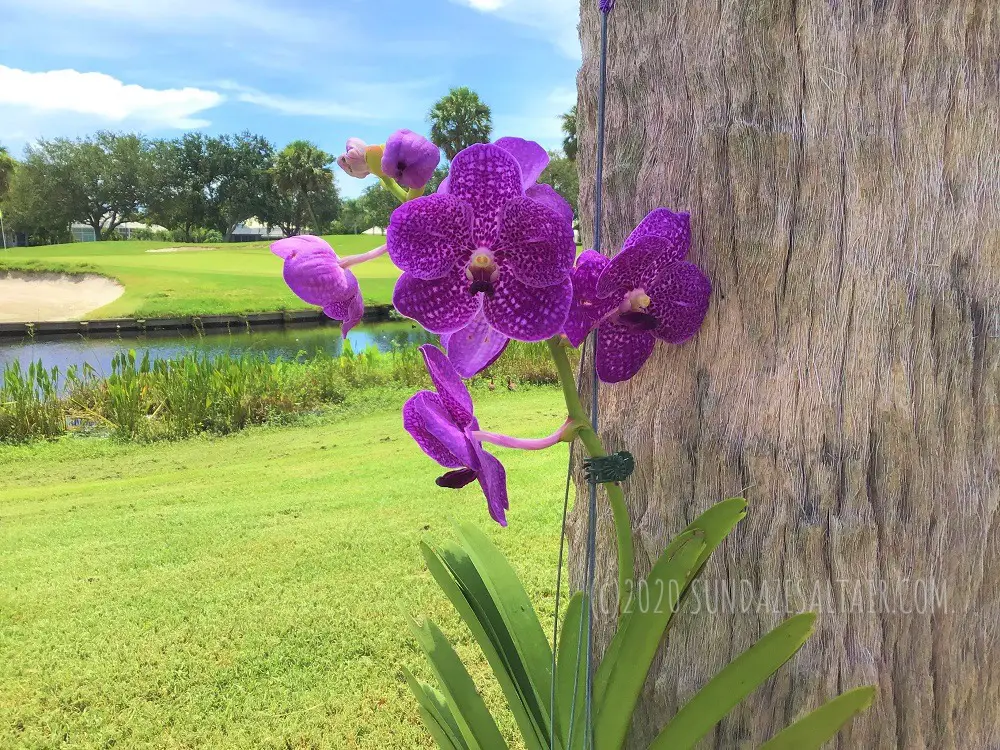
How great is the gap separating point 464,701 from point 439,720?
12cm

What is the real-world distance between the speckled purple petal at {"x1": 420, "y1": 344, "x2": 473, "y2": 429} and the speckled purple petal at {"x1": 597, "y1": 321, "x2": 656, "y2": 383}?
0.67ft

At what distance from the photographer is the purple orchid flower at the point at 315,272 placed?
73 cm

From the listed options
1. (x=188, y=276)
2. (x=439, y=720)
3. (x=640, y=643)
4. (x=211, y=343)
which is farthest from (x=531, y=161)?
(x=188, y=276)

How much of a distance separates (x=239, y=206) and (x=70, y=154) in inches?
419

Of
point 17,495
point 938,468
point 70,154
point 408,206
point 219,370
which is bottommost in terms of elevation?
point 17,495

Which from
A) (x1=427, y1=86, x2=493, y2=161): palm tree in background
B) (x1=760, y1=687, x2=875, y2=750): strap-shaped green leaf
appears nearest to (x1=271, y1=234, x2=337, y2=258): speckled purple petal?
(x1=760, y1=687, x2=875, y2=750): strap-shaped green leaf

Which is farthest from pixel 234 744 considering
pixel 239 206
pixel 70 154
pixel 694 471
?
pixel 70 154

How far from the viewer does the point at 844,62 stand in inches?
32.6

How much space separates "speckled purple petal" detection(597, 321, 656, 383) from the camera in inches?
33.5

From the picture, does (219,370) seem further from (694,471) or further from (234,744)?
(694,471)

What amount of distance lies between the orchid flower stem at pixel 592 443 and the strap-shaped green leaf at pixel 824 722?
27 cm

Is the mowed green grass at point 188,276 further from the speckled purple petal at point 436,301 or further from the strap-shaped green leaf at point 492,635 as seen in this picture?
the speckled purple petal at point 436,301

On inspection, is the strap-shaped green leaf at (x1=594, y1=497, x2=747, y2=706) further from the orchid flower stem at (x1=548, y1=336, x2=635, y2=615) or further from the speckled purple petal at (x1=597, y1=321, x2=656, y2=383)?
the speckled purple petal at (x1=597, y1=321, x2=656, y2=383)

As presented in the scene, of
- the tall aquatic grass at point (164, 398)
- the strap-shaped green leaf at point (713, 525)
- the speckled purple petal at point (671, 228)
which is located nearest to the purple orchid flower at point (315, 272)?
the speckled purple petal at point (671, 228)
